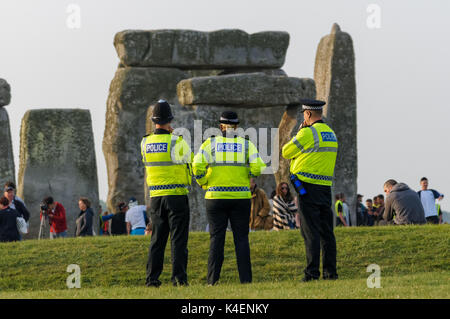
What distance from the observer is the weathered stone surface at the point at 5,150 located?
3031 cm

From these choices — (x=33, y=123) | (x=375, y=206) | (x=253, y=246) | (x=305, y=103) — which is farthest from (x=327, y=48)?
(x=305, y=103)

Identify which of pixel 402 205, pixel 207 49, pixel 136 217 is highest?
pixel 207 49

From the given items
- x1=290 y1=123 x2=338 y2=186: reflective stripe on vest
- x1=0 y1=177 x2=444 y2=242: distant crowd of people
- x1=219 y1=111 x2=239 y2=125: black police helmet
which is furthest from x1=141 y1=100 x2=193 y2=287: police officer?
x1=0 y1=177 x2=444 y2=242: distant crowd of people

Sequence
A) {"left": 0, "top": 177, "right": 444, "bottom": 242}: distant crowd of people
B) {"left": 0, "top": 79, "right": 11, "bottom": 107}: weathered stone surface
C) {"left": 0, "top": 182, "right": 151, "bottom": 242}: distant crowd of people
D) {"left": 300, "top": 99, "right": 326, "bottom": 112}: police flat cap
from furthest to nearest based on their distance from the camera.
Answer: {"left": 0, "top": 79, "right": 11, "bottom": 107}: weathered stone surface, {"left": 0, "top": 182, "right": 151, "bottom": 242}: distant crowd of people, {"left": 0, "top": 177, "right": 444, "bottom": 242}: distant crowd of people, {"left": 300, "top": 99, "right": 326, "bottom": 112}: police flat cap

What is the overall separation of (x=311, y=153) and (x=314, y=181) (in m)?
0.36

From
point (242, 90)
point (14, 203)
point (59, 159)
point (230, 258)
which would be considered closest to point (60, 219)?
point (14, 203)

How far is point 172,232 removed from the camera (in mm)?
13375

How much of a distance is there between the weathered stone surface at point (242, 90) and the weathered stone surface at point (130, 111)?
8427mm

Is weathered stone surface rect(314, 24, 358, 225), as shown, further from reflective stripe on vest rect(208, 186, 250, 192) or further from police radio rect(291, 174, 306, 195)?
police radio rect(291, 174, 306, 195)

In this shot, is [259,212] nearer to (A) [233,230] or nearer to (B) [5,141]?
(A) [233,230]

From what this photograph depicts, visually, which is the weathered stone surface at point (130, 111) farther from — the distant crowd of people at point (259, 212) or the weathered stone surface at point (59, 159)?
the distant crowd of people at point (259, 212)

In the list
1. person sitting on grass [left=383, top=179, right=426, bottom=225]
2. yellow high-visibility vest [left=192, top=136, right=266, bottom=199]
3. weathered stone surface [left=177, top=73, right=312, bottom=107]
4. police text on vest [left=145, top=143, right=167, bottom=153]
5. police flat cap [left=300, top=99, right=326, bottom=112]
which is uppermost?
weathered stone surface [left=177, top=73, right=312, bottom=107]

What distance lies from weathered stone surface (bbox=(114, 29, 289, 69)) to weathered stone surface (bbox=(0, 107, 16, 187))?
437cm

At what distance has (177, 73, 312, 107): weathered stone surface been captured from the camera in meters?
23.7
